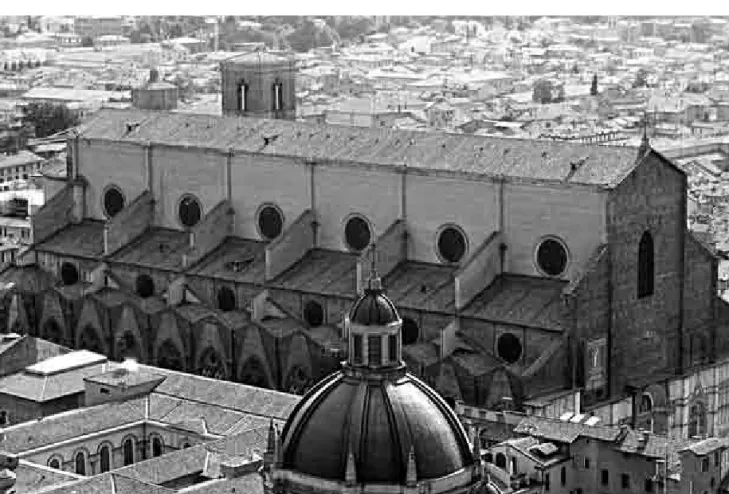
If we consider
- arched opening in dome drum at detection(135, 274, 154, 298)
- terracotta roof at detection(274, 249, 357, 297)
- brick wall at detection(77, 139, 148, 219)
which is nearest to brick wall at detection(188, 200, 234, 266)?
arched opening in dome drum at detection(135, 274, 154, 298)

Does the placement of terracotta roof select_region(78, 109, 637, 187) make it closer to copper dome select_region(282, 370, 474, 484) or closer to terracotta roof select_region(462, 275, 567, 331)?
terracotta roof select_region(462, 275, 567, 331)

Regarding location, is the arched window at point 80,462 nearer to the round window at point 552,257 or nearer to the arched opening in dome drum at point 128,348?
the arched opening in dome drum at point 128,348

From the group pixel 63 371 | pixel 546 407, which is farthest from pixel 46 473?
pixel 546 407

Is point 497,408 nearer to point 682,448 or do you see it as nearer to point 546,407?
point 546,407

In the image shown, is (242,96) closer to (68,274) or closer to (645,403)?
(68,274)

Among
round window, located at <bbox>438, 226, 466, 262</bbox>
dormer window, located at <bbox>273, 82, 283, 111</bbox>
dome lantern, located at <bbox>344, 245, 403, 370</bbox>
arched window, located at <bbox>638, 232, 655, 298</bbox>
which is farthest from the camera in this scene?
dormer window, located at <bbox>273, 82, 283, 111</bbox>

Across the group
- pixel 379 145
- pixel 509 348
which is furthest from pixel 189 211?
pixel 509 348
